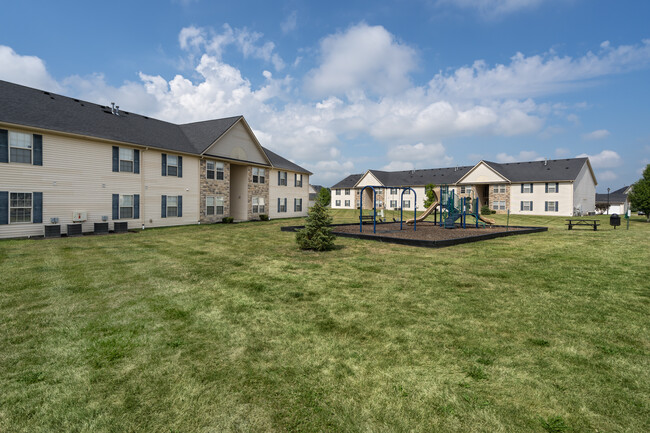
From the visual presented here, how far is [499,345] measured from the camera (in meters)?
4.43

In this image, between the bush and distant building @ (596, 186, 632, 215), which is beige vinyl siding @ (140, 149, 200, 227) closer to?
the bush

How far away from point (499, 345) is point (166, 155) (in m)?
23.9

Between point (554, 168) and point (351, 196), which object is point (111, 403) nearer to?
point (554, 168)

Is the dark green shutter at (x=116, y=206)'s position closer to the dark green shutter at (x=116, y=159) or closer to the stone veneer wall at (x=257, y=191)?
the dark green shutter at (x=116, y=159)

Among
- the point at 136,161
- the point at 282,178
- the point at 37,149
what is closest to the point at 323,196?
the point at 282,178

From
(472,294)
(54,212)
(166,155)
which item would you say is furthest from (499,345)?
Answer: (166,155)

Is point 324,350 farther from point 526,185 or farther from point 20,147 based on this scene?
point 526,185

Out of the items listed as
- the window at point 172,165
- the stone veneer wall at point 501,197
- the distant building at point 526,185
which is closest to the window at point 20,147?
the window at point 172,165

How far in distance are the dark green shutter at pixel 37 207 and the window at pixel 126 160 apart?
4.59 metres

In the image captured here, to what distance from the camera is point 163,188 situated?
2220 cm

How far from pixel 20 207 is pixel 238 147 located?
Answer: 51.8ft

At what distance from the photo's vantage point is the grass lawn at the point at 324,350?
3043mm

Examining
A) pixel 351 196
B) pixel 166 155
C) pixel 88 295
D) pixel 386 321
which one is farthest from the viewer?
pixel 351 196

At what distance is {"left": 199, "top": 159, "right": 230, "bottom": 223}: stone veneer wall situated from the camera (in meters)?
25.1
